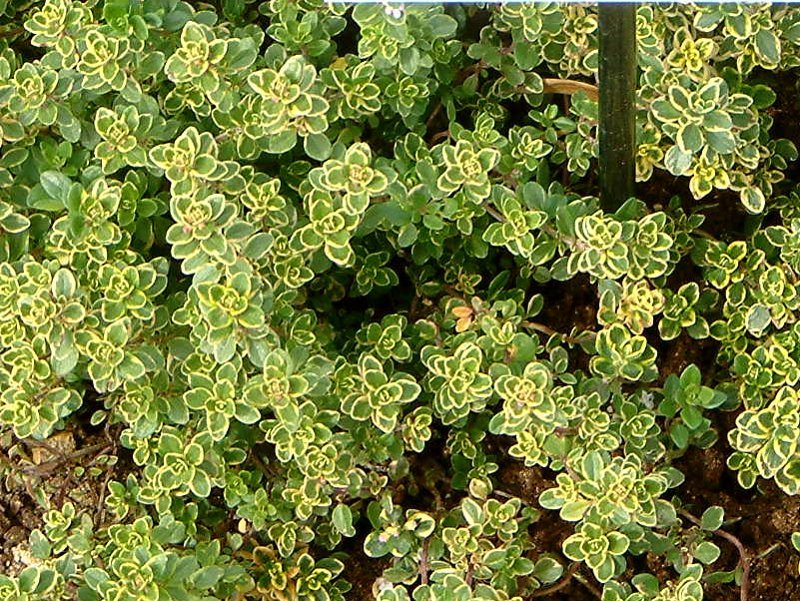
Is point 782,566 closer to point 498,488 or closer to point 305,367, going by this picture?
point 498,488

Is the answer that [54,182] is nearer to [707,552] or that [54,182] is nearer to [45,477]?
[45,477]

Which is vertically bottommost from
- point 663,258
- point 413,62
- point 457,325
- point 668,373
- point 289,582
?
point 289,582

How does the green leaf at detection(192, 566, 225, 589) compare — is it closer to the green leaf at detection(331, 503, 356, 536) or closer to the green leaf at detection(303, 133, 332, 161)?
the green leaf at detection(331, 503, 356, 536)

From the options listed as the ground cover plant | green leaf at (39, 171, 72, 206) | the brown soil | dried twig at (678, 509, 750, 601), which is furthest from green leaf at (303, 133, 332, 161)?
dried twig at (678, 509, 750, 601)

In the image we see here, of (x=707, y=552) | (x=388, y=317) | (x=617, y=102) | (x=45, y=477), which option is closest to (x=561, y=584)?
(x=707, y=552)

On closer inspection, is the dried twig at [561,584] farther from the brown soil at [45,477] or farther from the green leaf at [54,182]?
the green leaf at [54,182]

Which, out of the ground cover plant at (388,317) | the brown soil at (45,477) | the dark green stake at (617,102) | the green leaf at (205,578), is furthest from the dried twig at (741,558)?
the brown soil at (45,477)

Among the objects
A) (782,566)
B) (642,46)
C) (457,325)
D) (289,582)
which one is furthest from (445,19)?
(782,566)
